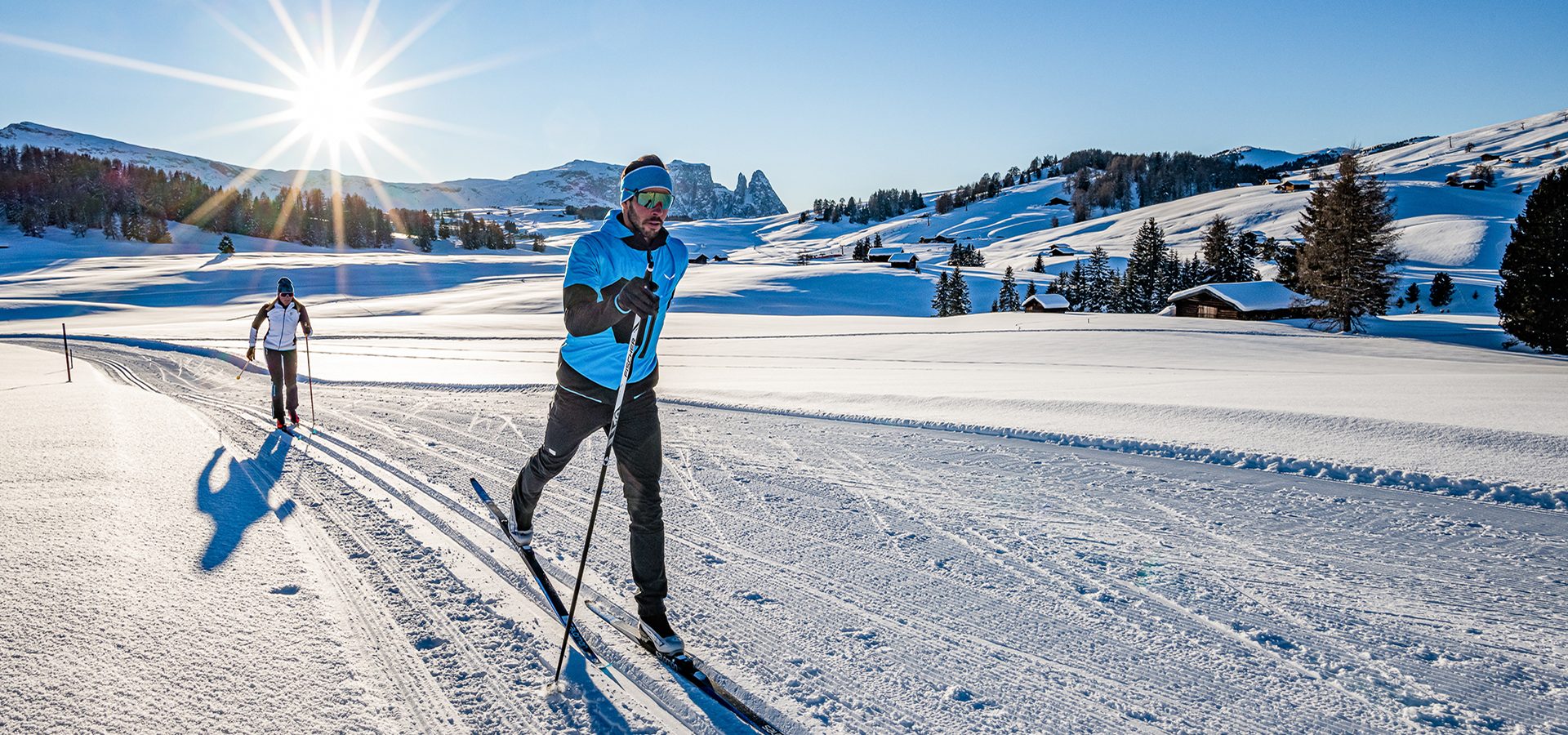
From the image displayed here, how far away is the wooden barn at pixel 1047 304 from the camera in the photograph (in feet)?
195

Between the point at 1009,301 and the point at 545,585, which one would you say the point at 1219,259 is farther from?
the point at 545,585

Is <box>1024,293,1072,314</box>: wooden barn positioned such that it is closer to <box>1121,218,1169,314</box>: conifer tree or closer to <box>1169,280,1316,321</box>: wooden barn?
<box>1121,218,1169,314</box>: conifer tree

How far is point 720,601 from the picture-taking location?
3.85 metres

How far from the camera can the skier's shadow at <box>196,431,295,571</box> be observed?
14.8 ft

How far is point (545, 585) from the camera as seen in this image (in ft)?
12.7

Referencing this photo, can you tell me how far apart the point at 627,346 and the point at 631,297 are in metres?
0.43

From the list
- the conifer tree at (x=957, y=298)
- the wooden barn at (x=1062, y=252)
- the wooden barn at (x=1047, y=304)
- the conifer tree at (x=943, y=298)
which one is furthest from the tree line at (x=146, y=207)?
the wooden barn at (x=1062, y=252)

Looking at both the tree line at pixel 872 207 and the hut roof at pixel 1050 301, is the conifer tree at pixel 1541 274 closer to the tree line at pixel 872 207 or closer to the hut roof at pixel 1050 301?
the hut roof at pixel 1050 301

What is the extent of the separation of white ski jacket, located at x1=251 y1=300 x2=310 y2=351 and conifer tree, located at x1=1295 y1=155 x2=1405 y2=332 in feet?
134

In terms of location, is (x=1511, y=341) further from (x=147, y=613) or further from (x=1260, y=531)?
(x=147, y=613)

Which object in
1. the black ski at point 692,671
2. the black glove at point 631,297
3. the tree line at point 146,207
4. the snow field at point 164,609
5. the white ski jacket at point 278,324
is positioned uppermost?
the tree line at point 146,207

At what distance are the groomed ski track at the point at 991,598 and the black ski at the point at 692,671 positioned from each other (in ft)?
0.19

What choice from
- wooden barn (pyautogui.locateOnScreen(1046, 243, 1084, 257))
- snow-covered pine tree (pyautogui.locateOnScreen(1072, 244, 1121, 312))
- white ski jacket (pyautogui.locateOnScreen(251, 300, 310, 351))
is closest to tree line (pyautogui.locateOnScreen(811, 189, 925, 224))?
wooden barn (pyautogui.locateOnScreen(1046, 243, 1084, 257))

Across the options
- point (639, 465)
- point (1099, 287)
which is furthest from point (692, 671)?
point (1099, 287)
